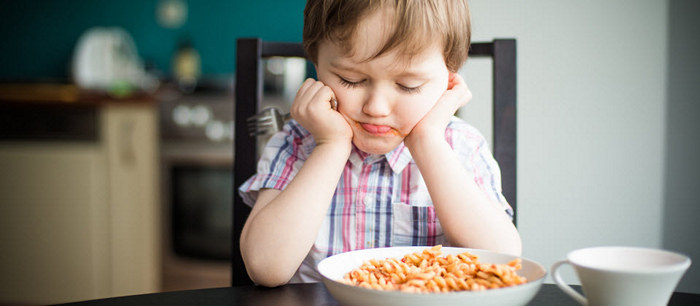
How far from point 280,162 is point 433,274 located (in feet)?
1.52

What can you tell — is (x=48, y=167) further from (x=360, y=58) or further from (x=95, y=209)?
(x=360, y=58)

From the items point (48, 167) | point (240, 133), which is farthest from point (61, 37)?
point (240, 133)

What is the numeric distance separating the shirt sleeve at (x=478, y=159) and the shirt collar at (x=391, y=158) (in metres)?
0.09

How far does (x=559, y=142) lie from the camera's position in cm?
123

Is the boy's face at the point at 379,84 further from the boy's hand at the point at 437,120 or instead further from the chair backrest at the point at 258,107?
the chair backrest at the point at 258,107

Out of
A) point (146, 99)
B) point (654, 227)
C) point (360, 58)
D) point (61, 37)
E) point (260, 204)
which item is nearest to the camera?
point (360, 58)

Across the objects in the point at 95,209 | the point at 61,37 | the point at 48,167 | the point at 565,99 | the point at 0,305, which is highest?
the point at 61,37

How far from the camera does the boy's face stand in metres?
0.75

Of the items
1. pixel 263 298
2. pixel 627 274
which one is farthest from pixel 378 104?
pixel 627 274

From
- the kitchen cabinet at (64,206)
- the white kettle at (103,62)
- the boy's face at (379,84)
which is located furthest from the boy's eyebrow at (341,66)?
the white kettle at (103,62)

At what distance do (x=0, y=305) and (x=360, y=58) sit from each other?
7.49 feet

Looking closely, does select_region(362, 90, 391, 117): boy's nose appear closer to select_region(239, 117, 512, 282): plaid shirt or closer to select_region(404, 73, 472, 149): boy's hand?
select_region(404, 73, 472, 149): boy's hand

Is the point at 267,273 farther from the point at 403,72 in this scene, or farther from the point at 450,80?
the point at 450,80

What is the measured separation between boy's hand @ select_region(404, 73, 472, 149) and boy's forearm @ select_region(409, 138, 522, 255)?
13 mm
